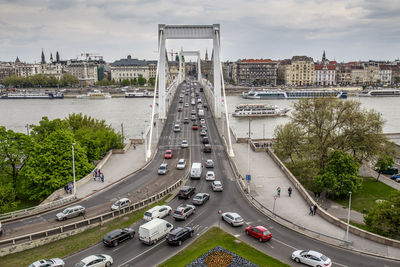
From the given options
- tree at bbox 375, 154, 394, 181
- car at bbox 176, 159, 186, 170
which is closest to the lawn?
Result: tree at bbox 375, 154, 394, 181

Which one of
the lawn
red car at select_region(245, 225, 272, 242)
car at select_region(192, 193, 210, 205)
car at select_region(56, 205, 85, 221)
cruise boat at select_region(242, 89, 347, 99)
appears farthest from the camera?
cruise boat at select_region(242, 89, 347, 99)

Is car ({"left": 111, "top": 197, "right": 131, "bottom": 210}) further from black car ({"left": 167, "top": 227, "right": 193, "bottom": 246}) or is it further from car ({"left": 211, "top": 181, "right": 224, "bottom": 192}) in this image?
car ({"left": 211, "top": 181, "right": 224, "bottom": 192})

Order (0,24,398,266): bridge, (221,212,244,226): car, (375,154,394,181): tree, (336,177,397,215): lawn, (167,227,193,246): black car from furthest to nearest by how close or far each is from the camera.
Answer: (375,154,394,181): tree < (336,177,397,215): lawn < (221,212,244,226): car < (167,227,193,246): black car < (0,24,398,266): bridge

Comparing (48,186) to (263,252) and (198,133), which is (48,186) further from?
(198,133)

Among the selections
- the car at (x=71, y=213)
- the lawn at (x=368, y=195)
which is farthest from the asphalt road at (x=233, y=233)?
the lawn at (x=368, y=195)

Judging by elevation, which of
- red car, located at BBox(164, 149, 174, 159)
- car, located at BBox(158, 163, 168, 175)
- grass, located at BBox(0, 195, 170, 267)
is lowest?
grass, located at BBox(0, 195, 170, 267)

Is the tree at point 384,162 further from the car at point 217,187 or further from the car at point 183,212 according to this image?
the car at point 183,212

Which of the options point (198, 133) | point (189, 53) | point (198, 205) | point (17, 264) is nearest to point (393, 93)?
point (189, 53)
